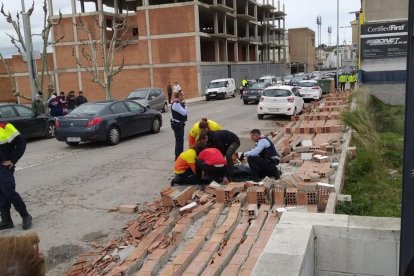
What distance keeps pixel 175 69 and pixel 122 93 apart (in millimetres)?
7096

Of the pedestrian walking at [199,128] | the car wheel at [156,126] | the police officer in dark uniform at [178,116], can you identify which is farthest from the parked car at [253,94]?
the pedestrian walking at [199,128]

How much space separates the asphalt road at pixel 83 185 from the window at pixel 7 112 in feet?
3.85

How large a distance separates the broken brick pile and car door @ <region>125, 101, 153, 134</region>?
758cm

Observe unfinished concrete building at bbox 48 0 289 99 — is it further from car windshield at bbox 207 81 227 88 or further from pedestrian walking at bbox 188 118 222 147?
pedestrian walking at bbox 188 118 222 147

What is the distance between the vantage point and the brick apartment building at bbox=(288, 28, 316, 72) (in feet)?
344

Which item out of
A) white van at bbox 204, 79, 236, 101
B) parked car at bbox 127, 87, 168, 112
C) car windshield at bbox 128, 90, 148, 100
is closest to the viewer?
parked car at bbox 127, 87, 168, 112

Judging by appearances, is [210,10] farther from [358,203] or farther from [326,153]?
[358,203]

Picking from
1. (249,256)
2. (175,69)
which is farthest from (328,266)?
(175,69)

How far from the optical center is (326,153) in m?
9.55

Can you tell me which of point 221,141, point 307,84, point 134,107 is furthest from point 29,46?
point 307,84

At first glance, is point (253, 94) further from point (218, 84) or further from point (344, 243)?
point (344, 243)

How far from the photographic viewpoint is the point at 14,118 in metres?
14.5

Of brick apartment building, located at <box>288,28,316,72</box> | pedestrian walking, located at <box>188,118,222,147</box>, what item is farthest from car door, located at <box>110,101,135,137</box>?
brick apartment building, located at <box>288,28,316,72</box>

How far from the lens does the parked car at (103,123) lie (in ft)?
42.9
